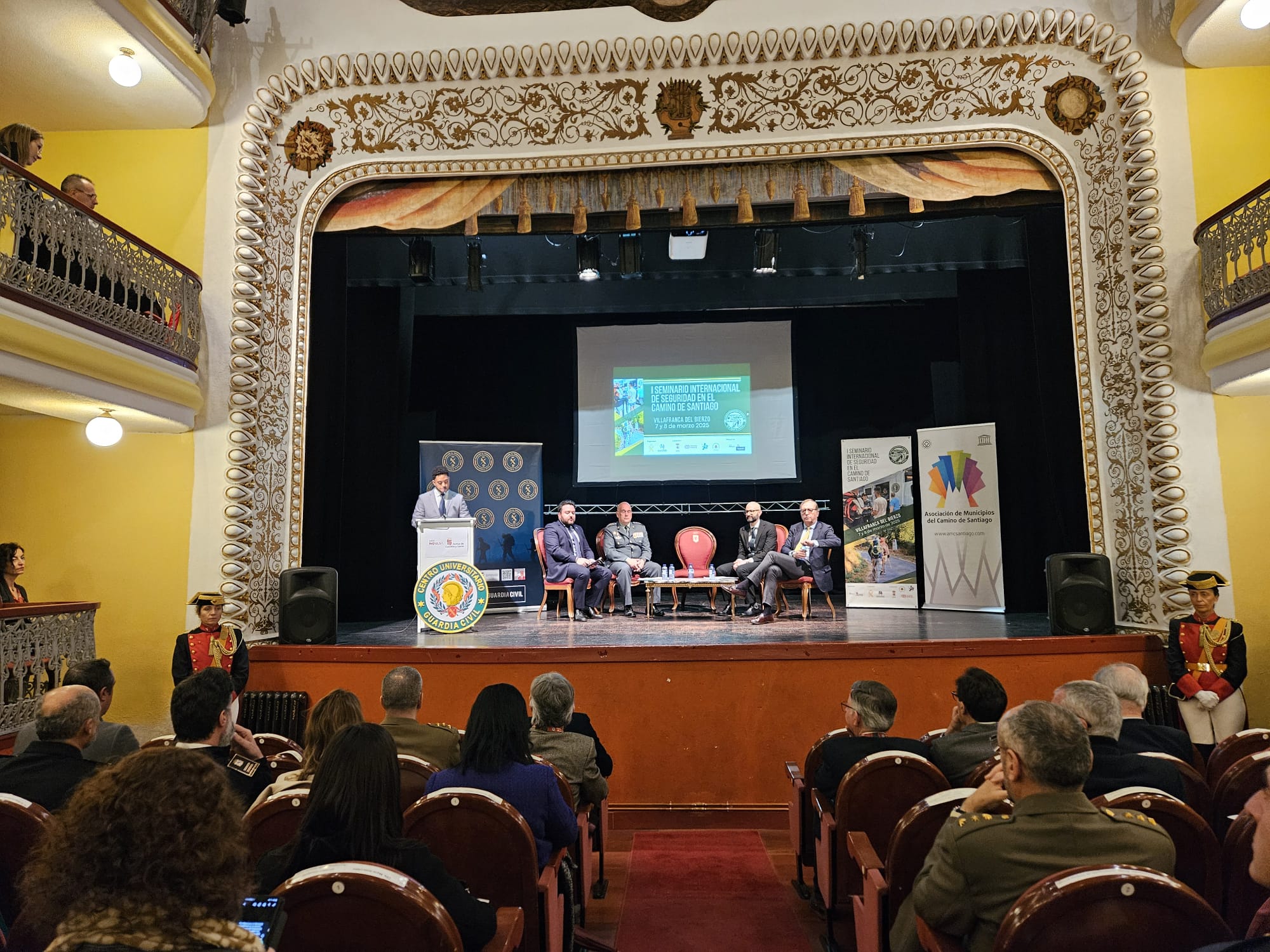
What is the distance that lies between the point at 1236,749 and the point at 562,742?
2.24 m

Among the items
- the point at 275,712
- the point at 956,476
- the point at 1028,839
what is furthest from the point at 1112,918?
the point at 956,476

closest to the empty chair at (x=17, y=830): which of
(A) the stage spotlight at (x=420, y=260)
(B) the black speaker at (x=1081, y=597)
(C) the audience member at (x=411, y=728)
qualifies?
(C) the audience member at (x=411, y=728)

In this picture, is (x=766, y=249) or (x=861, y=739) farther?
(x=766, y=249)

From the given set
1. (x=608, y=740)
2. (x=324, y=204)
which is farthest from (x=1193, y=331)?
(x=324, y=204)

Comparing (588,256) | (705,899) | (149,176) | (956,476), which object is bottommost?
(705,899)

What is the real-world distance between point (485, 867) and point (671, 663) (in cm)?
283

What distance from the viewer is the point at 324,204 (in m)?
6.38

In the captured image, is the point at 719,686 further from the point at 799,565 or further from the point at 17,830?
the point at 17,830

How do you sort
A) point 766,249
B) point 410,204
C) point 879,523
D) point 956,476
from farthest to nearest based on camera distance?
1. point 879,523
2. point 956,476
3. point 766,249
4. point 410,204

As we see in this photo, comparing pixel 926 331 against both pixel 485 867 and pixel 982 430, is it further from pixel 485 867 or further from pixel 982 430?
pixel 485 867

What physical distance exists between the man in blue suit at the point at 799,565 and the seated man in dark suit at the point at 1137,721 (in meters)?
4.20

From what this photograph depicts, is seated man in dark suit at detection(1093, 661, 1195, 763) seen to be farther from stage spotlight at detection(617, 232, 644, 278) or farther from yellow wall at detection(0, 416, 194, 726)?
yellow wall at detection(0, 416, 194, 726)

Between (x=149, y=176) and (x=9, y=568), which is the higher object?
(x=149, y=176)

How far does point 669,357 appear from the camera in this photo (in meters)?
8.98
